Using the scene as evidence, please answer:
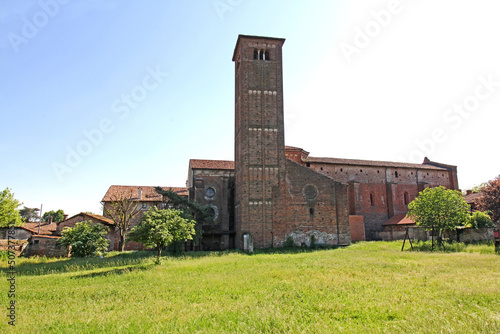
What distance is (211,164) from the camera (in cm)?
3638

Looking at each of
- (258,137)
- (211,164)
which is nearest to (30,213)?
(211,164)

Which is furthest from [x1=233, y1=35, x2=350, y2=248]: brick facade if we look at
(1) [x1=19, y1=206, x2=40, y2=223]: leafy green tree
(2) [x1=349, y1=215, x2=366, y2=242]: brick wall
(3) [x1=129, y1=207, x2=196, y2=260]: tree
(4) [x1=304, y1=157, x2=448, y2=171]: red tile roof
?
(1) [x1=19, y1=206, x2=40, y2=223]: leafy green tree

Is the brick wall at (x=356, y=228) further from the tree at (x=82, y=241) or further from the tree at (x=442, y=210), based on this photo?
the tree at (x=82, y=241)

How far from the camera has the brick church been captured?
29984 mm

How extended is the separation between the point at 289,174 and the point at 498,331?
25.2 meters

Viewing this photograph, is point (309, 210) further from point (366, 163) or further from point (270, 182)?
point (366, 163)

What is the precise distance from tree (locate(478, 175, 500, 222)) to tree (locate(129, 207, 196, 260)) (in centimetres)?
2986

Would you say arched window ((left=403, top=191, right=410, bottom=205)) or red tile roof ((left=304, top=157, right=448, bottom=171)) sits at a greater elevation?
red tile roof ((left=304, top=157, right=448, bottom=171))

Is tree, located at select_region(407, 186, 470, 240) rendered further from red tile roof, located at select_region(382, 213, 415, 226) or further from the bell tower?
the bell tower

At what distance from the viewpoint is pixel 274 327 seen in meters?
7.13

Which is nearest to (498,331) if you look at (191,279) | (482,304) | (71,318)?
(482,304)

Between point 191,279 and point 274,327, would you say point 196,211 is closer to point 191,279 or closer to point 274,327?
point 191,279

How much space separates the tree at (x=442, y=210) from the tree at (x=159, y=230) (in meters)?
18.2

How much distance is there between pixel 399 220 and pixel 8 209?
1575 inches
